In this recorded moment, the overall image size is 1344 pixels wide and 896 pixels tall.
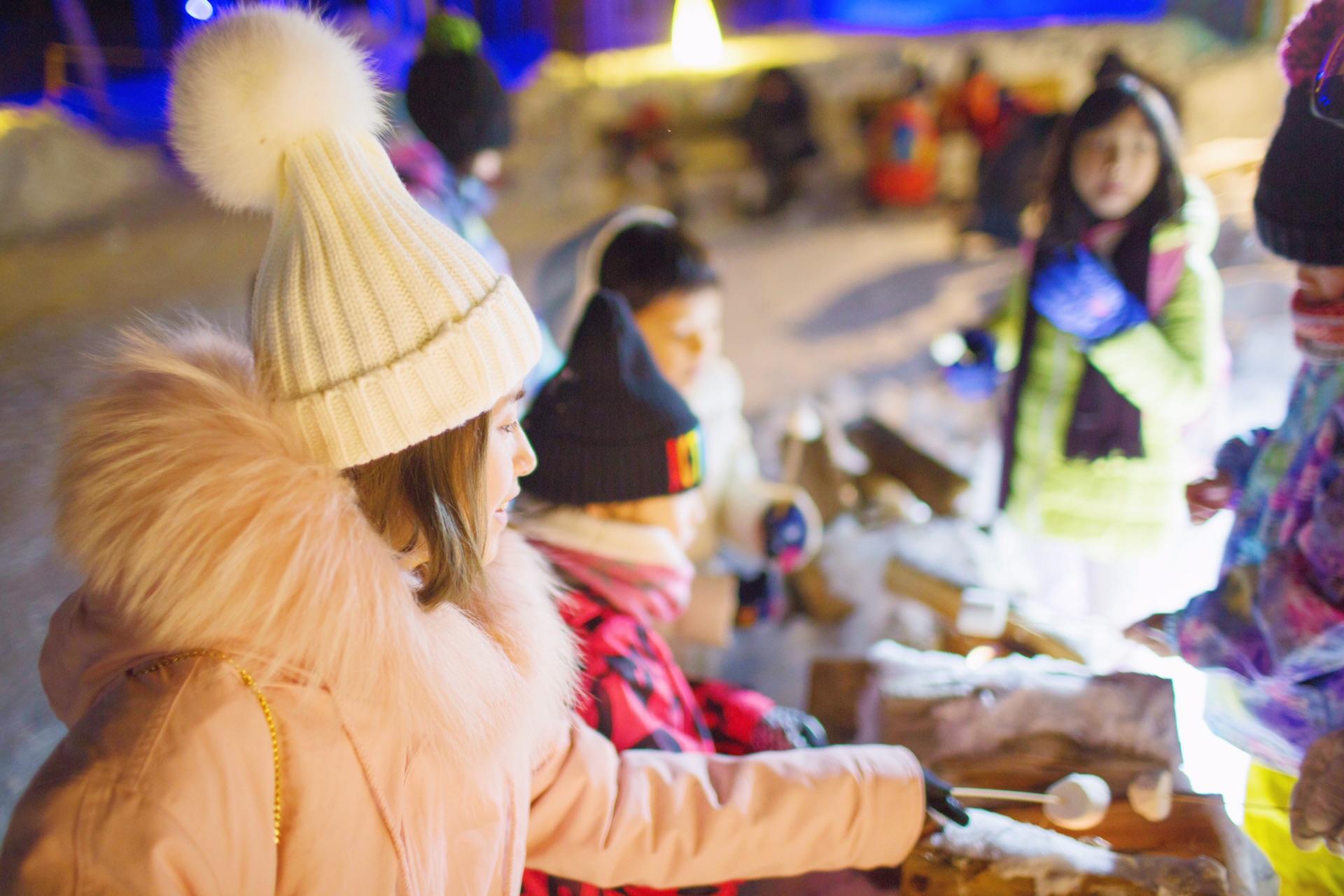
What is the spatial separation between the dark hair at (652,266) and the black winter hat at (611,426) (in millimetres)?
448

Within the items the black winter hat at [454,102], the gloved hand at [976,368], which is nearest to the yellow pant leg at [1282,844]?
the gloved hand at [976,368]

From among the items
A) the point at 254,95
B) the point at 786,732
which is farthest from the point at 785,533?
the point at 254,95

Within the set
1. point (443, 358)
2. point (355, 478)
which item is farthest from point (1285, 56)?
point (355, 478)

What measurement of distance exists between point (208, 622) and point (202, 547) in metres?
0.07

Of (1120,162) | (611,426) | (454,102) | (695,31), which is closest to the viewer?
(611,426)

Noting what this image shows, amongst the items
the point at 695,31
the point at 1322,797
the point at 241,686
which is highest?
the point at 695,31

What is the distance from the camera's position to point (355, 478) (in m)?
0.86

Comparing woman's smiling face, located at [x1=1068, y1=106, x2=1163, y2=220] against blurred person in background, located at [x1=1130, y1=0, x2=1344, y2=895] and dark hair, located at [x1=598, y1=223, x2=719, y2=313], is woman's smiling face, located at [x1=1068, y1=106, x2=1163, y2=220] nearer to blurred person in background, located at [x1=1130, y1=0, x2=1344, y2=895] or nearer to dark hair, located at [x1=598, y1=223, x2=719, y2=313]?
blurred person in background, located at [x1=1130, y1=0, x2=1344, y2=895]

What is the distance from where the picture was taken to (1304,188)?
105 cm

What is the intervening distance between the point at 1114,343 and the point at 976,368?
0.59 metres

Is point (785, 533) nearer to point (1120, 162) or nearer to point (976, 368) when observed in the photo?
point (976, 368)

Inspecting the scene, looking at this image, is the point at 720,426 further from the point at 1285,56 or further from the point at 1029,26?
Answer: the point at 1029,26

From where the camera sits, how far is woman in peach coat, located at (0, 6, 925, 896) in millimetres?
691

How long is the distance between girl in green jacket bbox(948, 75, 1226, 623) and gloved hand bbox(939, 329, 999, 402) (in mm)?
236
